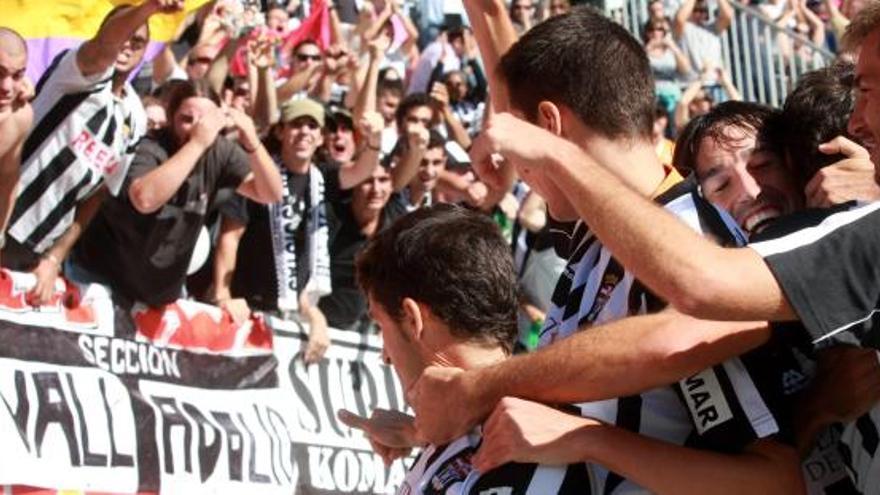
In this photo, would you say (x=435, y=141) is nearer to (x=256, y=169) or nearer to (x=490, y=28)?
(x=256, y=169)

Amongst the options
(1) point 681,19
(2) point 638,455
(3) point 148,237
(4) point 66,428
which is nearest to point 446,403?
(2) point 638,455

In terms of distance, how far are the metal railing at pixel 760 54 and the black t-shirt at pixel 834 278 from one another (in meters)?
14.1

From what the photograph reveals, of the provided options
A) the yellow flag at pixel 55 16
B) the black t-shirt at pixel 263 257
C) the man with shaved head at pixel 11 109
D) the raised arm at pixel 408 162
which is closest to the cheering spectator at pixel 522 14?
the raised arm at pixel 408 162

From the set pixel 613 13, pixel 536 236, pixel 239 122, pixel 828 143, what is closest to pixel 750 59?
pixel 613 13

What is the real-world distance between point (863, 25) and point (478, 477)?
1.10 meters

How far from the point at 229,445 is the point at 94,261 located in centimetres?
116

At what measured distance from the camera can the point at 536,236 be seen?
37.2ft

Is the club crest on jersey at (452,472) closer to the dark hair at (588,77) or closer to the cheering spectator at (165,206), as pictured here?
the dark hair at (588,77)

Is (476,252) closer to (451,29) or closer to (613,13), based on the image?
(451,29)

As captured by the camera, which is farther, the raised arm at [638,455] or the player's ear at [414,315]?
the player's ear at [414,315]

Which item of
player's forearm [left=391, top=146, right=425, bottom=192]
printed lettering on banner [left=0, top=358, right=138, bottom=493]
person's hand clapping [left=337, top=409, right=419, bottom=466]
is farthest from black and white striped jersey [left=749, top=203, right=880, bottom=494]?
player's forearm [left=391, top=146, right=425, bottom=192]

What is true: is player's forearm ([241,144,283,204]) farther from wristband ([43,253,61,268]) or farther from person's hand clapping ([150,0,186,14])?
wristband ([43,253,61,268])

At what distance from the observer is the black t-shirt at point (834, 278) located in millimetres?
2803

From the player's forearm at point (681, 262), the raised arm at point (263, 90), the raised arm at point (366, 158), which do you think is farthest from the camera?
the raised arm at point (263, 90)
